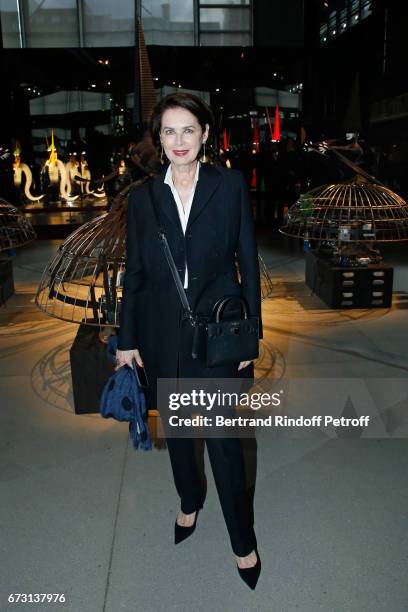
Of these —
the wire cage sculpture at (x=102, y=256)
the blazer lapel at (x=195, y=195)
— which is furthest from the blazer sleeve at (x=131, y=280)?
the wire cage sculpture at (x=102, y=256)

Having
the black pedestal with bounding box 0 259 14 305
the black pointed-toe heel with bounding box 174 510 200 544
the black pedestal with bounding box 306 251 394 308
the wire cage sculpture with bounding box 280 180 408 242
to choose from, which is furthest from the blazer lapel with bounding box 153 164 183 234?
the black pedestal with bounding box 0 259 14 305

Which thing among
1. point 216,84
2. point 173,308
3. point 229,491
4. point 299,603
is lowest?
point 299,603

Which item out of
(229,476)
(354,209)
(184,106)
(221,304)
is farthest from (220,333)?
(354,209)

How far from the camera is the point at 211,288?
212 centimetres

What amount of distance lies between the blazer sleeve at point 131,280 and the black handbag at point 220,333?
4.8 inches

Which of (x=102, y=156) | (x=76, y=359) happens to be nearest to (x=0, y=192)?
(x=102, y=156)

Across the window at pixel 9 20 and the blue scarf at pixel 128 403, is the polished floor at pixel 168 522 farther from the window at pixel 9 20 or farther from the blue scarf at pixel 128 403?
the window at pixel 9 20

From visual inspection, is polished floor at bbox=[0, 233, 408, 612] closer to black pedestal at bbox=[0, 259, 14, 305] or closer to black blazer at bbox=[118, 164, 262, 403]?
black blazer at bbox=[118, 164, 262, 403]

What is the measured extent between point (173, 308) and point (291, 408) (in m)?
1.82

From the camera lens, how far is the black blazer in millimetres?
2064

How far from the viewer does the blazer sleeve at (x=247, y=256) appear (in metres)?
2.12

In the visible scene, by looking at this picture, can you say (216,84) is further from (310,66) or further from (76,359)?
(76,359)

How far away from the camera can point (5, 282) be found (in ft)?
21.9

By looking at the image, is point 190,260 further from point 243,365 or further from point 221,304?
point 243,365
